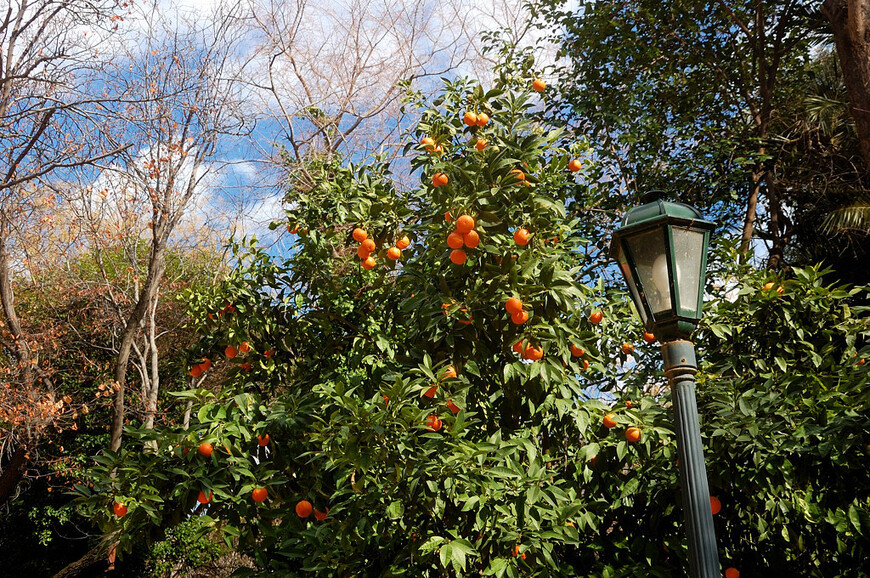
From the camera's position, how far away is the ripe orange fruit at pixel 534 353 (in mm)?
3320

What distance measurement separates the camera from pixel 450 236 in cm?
339

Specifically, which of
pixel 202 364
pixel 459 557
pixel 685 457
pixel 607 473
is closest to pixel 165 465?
pixel 202 364

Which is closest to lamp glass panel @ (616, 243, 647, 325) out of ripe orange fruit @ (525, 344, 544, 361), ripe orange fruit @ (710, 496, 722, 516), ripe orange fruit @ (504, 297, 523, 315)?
ripe orange fruit @ (504, 297, 523, 315)

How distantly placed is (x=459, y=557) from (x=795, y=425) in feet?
5.38

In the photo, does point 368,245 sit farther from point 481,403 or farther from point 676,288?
point 676,288

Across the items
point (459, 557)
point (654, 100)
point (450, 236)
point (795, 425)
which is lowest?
point (459, 557)

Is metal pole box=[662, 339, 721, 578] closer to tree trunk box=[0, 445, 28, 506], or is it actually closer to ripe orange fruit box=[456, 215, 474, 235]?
ripe orange fruit box=[456, 215, 474, 235]

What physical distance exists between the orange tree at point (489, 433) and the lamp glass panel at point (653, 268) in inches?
34.7

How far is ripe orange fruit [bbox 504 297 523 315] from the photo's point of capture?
325 cm

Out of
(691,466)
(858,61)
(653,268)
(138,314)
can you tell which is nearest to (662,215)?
(653,268)

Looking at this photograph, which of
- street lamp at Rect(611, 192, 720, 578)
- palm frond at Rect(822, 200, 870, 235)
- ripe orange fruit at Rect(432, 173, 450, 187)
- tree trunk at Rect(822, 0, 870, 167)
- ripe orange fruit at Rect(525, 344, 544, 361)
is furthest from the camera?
palm frond at Rect(822, 200, 870, 235)

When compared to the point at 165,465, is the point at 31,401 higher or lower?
higher

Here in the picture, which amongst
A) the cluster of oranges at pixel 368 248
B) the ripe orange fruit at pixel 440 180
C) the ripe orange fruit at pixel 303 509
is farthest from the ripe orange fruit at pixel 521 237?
the ripe orange fruit at pixel 303 509

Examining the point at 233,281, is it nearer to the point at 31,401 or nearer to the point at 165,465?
Answer: the point at 165,465
